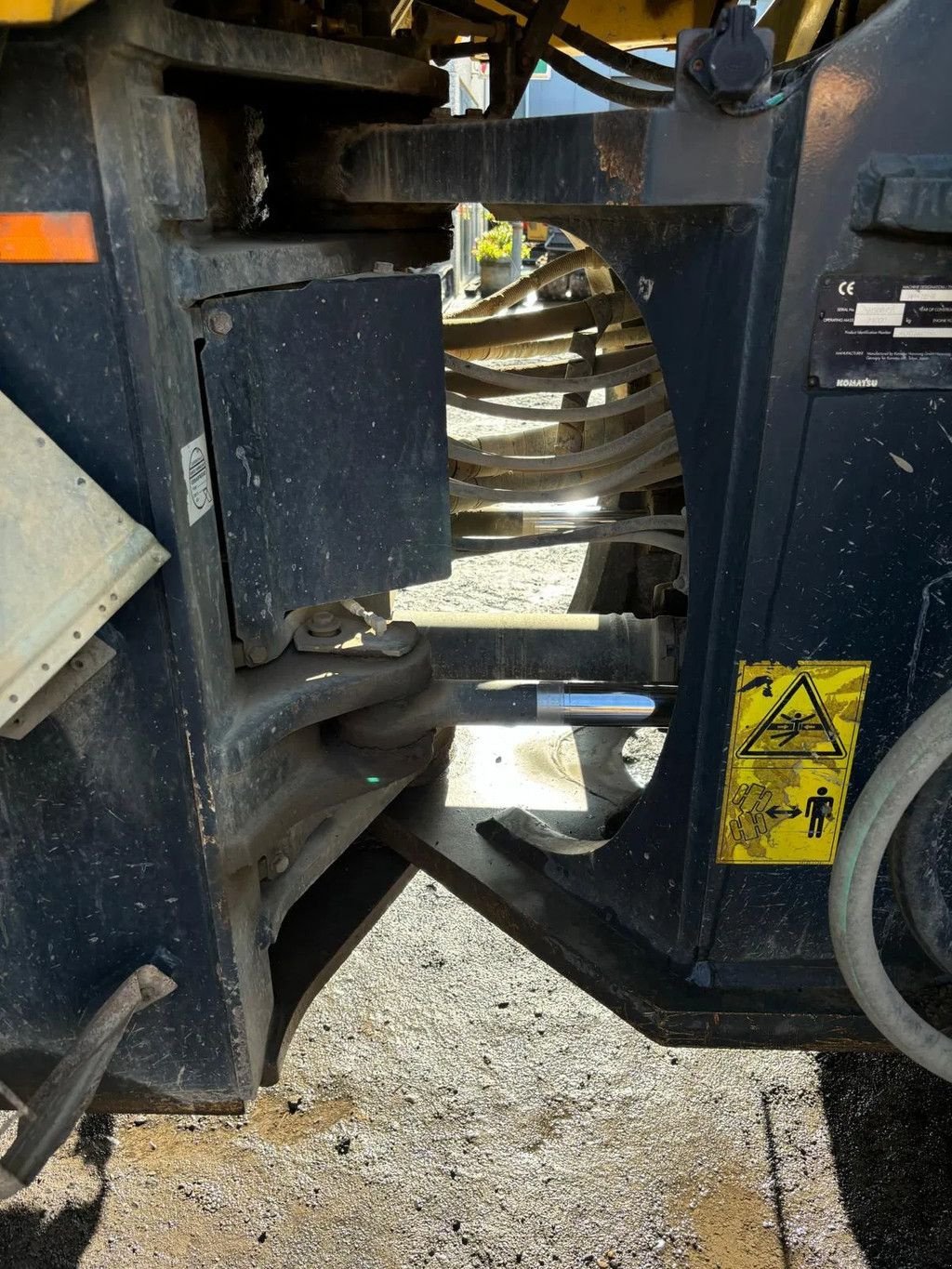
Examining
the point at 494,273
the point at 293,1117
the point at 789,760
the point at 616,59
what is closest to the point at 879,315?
the point at 789,760

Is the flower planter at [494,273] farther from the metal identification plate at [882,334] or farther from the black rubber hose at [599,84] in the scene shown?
the metal identification plate at [882,334]

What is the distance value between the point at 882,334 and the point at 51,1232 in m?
1.87

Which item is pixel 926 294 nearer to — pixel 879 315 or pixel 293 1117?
pixel 879 315

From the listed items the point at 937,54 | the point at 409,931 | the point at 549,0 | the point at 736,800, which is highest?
the point at 549,0

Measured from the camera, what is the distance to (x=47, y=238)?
2.99ft

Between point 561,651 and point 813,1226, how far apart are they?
1.08 m

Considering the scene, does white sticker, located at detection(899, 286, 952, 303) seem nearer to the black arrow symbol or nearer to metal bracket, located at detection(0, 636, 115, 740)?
the black arrow symbol

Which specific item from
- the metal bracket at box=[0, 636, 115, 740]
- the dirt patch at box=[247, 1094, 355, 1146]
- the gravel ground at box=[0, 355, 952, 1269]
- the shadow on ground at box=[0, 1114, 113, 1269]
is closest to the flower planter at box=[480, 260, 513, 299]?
the gravel ground at box=[0, 355, 952, 1269]

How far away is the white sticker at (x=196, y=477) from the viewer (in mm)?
1054

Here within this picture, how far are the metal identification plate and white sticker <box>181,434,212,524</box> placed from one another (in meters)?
0.67

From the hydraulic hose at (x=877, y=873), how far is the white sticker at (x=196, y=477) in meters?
0.79

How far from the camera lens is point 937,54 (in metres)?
0.99

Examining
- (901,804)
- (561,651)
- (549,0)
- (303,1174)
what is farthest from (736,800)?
(549,0)

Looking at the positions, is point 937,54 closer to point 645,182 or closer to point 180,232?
point 645,182
